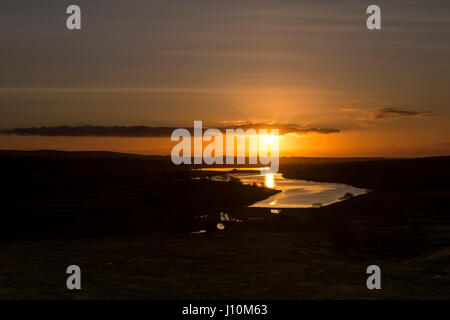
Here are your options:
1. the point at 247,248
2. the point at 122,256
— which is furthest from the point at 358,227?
the point at 122,256

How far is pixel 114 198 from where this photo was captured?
5531cm

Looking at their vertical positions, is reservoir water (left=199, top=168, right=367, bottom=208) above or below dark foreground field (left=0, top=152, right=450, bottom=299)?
above

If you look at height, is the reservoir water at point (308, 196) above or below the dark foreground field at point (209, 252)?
above

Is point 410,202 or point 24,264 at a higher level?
point 410,202

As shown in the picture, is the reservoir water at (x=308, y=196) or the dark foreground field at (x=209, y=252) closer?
the dark foreground field at (x=209, y=252)

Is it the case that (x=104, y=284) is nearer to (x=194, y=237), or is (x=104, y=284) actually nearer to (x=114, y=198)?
(x=194, y=237)

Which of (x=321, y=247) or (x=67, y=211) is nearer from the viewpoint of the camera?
(x=321, y=247)

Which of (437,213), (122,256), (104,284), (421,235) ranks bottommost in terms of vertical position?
(104,284)

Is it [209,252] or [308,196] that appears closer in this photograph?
[209,252]

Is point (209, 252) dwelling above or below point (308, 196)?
below

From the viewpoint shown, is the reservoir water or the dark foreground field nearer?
the dark foreground field

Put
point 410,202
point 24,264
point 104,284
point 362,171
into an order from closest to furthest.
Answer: point 104,284 < point 24,264 < point 410,202 < point 362,171

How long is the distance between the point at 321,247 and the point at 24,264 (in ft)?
39.4

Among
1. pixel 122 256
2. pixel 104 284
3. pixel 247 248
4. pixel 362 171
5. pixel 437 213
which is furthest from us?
pixel 362 171
